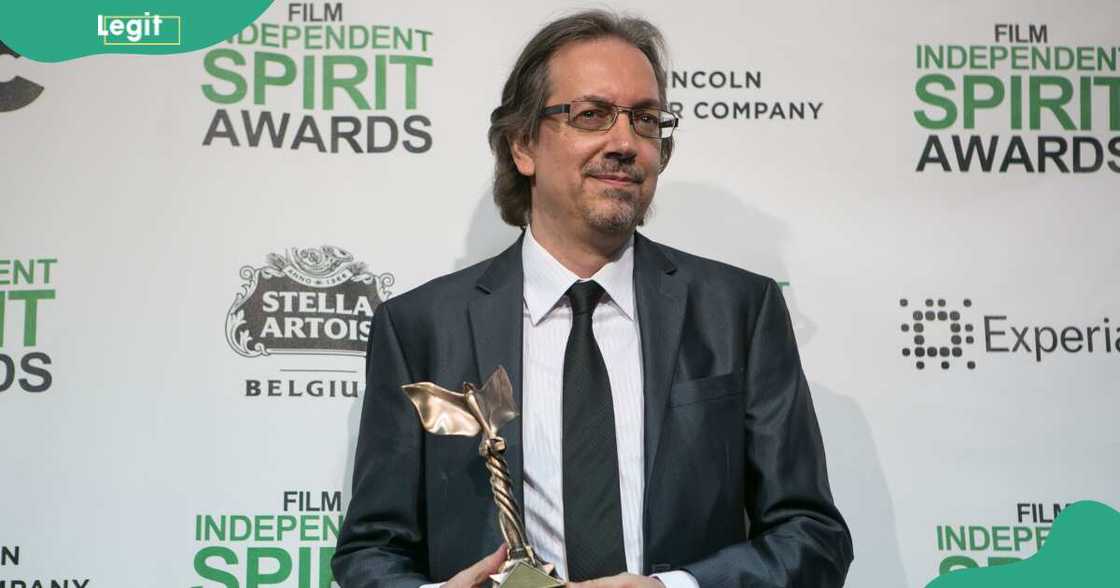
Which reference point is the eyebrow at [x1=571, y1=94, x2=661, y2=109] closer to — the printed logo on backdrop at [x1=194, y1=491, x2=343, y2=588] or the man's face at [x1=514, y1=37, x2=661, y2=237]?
the man's face at [x1=514, y1=37, x2=661, y2=237]

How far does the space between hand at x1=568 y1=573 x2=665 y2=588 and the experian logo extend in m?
1.62

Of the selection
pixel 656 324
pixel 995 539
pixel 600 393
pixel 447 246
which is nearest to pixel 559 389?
pixel 600 393

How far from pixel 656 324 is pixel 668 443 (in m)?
0.21

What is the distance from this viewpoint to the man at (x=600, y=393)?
1.95 m

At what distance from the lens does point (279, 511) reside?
259 centimetres

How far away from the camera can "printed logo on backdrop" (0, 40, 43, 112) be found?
2.70m

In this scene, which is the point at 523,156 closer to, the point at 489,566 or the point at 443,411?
the point at 443,411

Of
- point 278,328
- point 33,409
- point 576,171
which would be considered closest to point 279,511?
point 278,328

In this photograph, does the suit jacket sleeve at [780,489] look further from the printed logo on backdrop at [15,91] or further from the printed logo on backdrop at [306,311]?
the printed logo on backdrop at [15,91]

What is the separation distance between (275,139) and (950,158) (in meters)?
1.47

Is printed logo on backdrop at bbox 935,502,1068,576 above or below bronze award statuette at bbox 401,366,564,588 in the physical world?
below

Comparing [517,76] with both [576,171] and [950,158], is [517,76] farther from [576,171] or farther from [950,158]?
[950,158]

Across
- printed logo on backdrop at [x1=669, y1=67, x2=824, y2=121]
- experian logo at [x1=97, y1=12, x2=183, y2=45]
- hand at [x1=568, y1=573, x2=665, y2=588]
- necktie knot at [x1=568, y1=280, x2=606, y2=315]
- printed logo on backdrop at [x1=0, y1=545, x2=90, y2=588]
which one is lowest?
printed logo on backdrop at [x1=0, y1=545, x2=90, y2=588]
